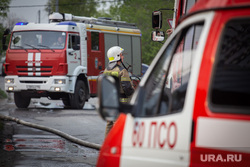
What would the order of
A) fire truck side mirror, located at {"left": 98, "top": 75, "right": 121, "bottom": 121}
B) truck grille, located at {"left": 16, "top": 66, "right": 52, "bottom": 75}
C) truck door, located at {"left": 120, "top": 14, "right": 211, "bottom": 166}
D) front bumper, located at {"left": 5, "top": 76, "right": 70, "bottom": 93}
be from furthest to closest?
truck grille, located at {"left": 16, "top": 66, "right": 52, "bottom": 75}, front bumper, located at {"left": 5, "top": 76, "right": 70, "bottom": 93}, fire truck side mirror, located at {"left": 98, "top": 75, "right": 121, "bottom": 121}, truck door, located at {"left": 120, "top": 14, "right": 211, "bottom": 166}

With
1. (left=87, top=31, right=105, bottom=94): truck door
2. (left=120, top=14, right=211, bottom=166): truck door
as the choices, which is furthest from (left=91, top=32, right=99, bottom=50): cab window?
(left=120, top=14, right=211, bottom=166): truck door

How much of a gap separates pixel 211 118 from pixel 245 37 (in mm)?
1289

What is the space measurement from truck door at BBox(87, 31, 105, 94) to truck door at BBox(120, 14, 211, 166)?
704 inches

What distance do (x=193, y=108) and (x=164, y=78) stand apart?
2.25ft

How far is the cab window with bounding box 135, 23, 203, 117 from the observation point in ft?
12.1

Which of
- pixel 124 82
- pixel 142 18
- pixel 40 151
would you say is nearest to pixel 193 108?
pixel 124 82

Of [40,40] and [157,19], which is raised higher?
[157,19]

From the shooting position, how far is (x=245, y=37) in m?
4.35

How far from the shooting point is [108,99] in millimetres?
3688

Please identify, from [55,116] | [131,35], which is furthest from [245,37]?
[131,35]

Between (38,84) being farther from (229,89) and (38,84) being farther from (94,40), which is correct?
(229,89)

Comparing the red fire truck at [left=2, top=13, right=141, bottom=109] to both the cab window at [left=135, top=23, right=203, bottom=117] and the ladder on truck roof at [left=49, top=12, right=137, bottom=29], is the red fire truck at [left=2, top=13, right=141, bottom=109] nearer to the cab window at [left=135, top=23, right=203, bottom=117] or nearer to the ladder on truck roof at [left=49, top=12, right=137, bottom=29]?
the ladder on truck roof at [left=49, top=12, right=137, bottom=29]

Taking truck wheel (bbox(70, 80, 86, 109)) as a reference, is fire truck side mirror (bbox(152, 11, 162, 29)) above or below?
above

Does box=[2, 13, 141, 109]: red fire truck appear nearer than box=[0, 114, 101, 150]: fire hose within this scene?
No
